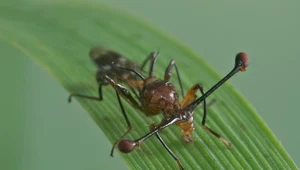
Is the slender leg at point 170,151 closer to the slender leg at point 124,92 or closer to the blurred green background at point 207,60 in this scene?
the slender leg at point 124,92

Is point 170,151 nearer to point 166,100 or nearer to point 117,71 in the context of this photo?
point 166,100

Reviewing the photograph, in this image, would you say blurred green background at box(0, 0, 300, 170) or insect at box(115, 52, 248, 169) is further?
blurred green background at box(0, 0, 300, 170)

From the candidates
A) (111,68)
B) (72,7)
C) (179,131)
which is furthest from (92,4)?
(179,131)

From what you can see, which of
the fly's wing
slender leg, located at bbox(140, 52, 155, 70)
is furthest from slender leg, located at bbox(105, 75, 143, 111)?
slender leg, located at bbox(140, 52, 155, 70)

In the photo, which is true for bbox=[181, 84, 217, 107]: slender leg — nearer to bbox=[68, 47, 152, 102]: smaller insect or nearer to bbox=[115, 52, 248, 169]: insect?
bbox=[115, 52, 248, 169]: insect

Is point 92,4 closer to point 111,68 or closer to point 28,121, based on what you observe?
point 111,68

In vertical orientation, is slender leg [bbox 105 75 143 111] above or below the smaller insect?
below

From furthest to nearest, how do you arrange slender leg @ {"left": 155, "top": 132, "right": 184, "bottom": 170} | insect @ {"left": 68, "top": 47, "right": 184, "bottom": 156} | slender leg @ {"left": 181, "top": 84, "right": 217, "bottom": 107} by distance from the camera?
1. insect @ {"left": 68, "top": 47, "right": 184, "bottom": 156}
2. slender leg @ {"left": 181, "top": 84, "right": 217, "bottom": 107}
3. slender leg @ {"left": 155, "top": 132, "right": 184, "bottom": 170}
